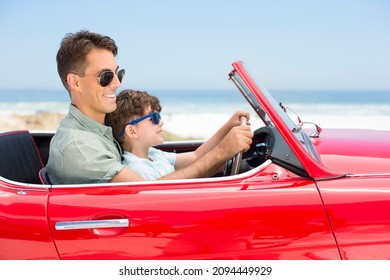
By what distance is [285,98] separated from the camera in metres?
35.5

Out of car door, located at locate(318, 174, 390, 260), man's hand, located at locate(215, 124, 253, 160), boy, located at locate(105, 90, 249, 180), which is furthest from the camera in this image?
boy, located at locate(105, 90, 249, 180)

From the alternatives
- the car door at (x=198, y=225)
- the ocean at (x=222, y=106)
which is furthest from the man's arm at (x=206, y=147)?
the ocean at (x=222, y=106)

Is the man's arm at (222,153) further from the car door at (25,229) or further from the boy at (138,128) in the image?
the car door at (25,229)

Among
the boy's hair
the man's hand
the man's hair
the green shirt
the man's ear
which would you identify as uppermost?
the man's hair

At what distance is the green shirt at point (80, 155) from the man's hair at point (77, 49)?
22 centimetres

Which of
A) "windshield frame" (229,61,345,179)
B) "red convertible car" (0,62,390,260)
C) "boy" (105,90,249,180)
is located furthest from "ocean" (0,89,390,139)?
"red convertible car" (0,62,390,260)

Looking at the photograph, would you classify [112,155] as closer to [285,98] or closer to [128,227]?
[128,227]

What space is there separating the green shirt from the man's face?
65 mm

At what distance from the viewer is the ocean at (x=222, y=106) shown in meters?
24.8

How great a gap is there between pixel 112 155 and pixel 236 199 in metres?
0.68

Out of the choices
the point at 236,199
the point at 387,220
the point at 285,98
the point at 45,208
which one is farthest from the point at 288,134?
the point at 285,98

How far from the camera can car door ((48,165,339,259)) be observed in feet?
7.45

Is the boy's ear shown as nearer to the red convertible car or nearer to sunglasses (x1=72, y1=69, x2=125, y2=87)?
sunglasses (x1=72, y1=69, x2=125, y2=87)
